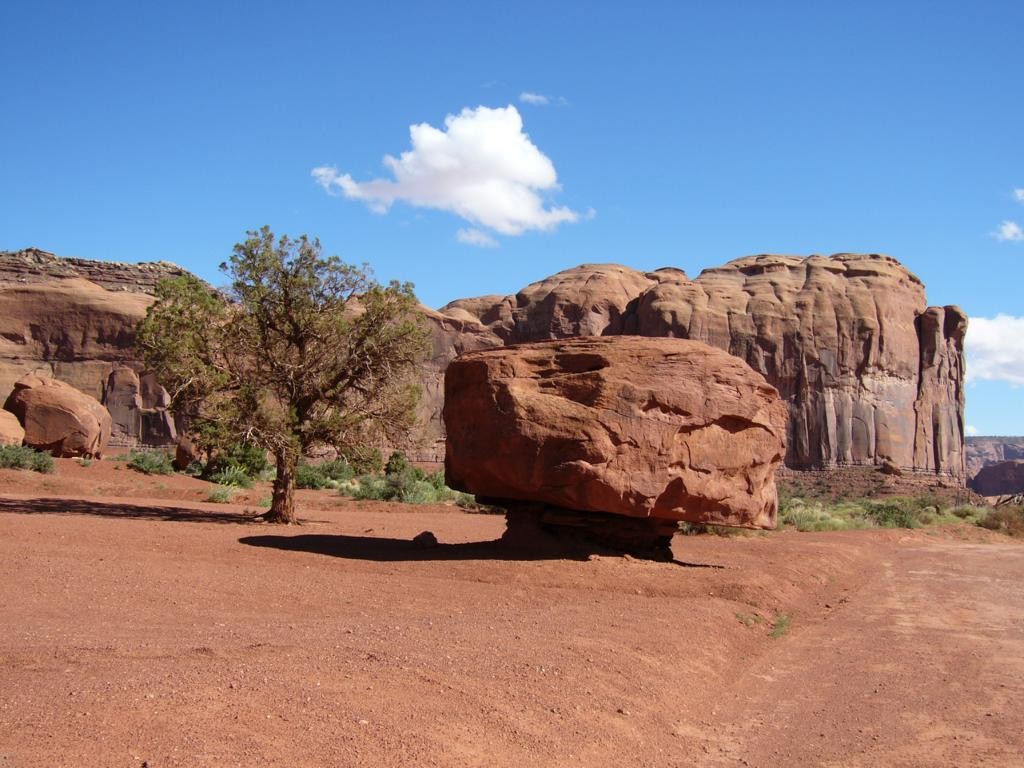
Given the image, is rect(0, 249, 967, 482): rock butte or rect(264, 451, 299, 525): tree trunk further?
rect(0, 249, 967, 482): rock butte

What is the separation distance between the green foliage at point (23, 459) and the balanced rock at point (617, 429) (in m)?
17.7

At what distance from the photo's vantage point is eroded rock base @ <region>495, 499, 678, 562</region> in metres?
13.0

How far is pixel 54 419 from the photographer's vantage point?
99.4 feet

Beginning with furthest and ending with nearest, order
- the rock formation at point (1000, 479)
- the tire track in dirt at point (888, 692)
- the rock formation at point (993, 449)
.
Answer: the rock formation at point (993, 449) < the rock formation at point (1000, 479) < the tire track in dirt at point (888, 692)

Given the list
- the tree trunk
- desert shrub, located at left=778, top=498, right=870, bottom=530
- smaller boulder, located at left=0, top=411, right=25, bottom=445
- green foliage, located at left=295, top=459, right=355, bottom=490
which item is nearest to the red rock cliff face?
desert shrub, located at left=778, top=498, right=870, bottom=530

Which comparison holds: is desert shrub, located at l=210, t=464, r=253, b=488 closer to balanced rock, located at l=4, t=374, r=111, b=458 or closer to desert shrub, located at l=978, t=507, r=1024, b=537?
balanced rock, located at l=4, t=374, r=111, b=458

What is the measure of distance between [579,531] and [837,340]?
51.5 metres

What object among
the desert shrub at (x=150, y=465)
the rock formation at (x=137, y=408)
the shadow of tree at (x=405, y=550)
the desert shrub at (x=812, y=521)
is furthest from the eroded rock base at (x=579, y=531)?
the rock formation at (x=137, y=408)

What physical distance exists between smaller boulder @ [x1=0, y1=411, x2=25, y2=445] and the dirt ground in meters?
14.8

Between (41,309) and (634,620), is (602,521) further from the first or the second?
(41,309)

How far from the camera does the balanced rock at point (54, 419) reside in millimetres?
30062

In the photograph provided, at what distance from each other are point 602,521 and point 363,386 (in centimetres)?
771

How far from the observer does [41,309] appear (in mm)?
52406

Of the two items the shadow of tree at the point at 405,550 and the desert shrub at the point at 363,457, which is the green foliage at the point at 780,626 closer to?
the shadow of tree at the point at 405,550
